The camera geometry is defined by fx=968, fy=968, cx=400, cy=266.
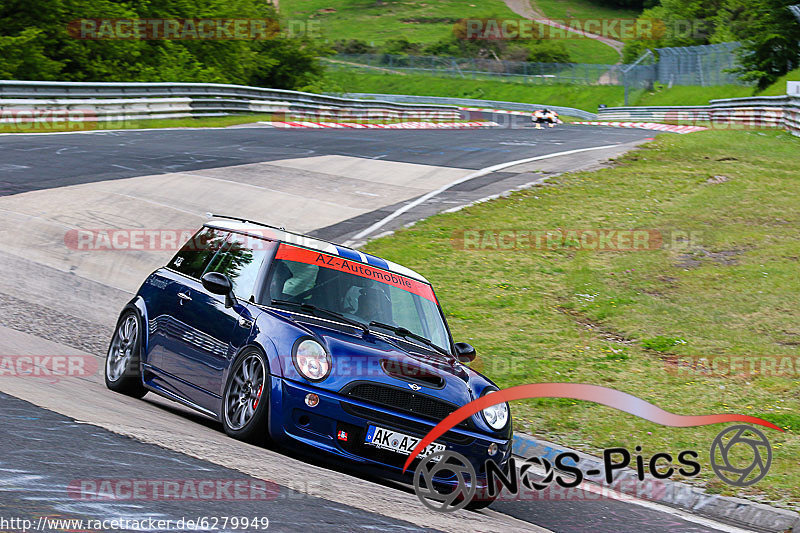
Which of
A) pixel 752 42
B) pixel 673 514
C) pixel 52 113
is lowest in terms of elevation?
pixel 673 514

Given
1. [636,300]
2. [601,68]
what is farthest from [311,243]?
[601,68]

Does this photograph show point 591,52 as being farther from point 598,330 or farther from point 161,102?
point 598,330

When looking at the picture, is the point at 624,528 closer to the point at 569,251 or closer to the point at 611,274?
the point at 611,274

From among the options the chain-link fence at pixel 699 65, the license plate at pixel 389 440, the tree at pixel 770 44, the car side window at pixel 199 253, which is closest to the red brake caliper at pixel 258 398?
the license plate at pixel 389 440

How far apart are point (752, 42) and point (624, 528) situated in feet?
167

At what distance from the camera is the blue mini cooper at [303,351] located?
20.3ft

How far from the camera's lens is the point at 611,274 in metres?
14.5

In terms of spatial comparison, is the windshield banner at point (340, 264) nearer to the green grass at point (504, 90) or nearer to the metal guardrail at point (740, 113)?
the metal guardrail at point (740, 113)

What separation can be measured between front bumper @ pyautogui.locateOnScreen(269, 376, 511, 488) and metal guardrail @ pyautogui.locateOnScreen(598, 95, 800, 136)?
Answer: 28.7 m

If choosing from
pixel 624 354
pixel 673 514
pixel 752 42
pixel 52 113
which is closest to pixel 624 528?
pixel 673 514

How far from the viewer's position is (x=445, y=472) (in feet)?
20.6

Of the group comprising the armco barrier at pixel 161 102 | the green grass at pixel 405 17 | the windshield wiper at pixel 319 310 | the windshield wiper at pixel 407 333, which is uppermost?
the green grass at pixel 405 17

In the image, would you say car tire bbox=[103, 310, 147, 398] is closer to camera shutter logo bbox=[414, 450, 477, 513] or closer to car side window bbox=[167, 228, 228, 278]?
car side window bbox=[167, 228, 228, 278]

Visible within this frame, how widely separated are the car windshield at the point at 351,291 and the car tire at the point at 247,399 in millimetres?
629
